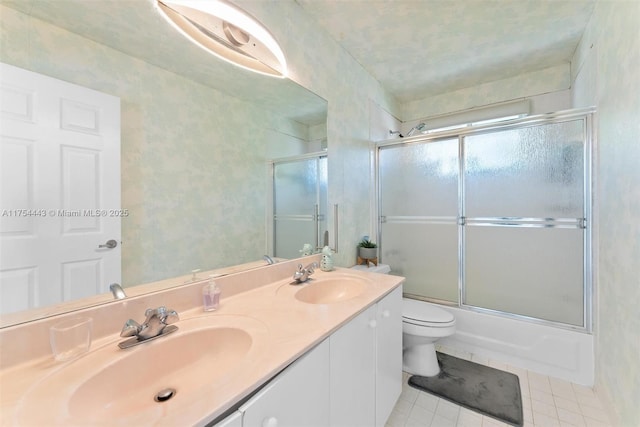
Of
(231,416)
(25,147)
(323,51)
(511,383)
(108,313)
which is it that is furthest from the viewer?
(323,51)

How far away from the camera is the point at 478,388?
5.42 feet

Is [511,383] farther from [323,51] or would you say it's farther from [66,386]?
[323,51]

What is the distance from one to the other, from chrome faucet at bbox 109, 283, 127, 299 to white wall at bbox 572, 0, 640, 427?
2038mm

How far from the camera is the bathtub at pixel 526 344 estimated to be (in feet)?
5.58

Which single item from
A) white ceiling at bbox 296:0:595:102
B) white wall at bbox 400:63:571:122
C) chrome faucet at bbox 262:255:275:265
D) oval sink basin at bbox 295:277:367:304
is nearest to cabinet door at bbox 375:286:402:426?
oval sink basin at bbox 295:277:367:304

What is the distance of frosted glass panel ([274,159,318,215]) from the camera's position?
56.7 inches

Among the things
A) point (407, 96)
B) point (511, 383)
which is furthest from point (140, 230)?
point (407, 96)

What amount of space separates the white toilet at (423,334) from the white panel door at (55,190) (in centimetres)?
167

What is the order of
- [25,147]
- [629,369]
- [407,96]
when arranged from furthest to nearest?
[407,96]
[629,369]
[25,147]

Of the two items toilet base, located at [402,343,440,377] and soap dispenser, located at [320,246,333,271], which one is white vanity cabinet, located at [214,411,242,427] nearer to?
soap dispenser, located at [320,246,333,271]

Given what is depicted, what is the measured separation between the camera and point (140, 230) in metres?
0.89

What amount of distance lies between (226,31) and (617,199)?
209 centimetres

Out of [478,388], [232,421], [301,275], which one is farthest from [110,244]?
[478,388]

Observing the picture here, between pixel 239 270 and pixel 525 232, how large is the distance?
204 cm
